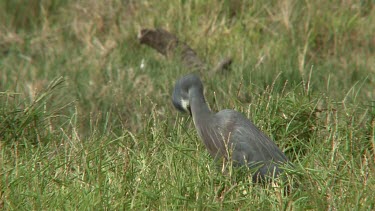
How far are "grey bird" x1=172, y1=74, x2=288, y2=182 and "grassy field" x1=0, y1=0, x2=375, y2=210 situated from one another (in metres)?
0.14

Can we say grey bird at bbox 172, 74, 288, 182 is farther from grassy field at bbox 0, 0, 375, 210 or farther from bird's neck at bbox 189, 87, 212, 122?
grassy field at bbox 0, 0, 375, 210

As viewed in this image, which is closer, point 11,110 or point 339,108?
point 11,110

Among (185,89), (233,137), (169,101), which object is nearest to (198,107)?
(185,89)

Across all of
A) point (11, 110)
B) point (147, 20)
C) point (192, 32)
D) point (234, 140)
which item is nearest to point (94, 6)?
point (147, 20)

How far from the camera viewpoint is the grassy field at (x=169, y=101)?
4568 mm

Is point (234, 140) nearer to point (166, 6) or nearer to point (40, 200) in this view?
point (40, 200)

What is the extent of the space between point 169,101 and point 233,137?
1994 mm

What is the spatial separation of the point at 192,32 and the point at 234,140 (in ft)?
11.1

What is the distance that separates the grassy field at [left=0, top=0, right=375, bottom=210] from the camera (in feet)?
15.0

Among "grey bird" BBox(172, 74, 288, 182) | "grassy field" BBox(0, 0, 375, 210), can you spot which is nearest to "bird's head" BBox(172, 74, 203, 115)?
"grey bird" BBox(172, 74, 288, 182)

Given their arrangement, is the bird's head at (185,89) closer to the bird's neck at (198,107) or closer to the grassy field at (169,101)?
the bird's neck at (198,107)

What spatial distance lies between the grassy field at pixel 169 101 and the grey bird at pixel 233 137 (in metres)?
0.14

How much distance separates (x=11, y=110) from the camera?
18.6 feet

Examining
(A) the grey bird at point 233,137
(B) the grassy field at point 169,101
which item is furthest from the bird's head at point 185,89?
(B) the grassy field at point 169,101
